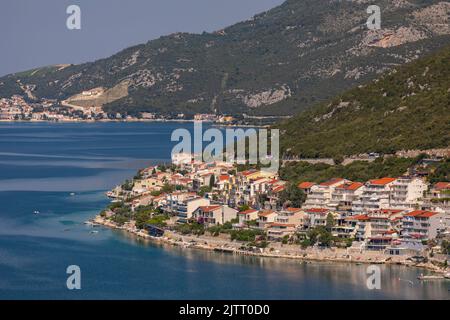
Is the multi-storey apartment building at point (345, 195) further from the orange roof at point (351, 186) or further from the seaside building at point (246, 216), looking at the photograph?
the seaside building at point (246, 216)

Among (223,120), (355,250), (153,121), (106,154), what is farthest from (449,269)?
(153,121)

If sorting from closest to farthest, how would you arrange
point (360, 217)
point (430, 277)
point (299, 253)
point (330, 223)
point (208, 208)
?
point (430, 277) < point (299, 253) < point (360, 217) < point (330, 223) < point (208, 208)

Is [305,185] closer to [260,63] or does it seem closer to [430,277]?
[430,277]

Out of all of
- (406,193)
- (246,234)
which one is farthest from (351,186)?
(246,234)

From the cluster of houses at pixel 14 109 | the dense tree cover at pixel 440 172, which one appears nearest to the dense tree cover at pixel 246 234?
the dense tree cover at pixel 440 172

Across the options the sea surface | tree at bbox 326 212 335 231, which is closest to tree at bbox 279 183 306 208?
tree at bbox 326 212 335 231

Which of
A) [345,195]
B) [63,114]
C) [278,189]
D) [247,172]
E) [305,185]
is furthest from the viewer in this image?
[63,114]

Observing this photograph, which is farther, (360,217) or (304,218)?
(304,218)
